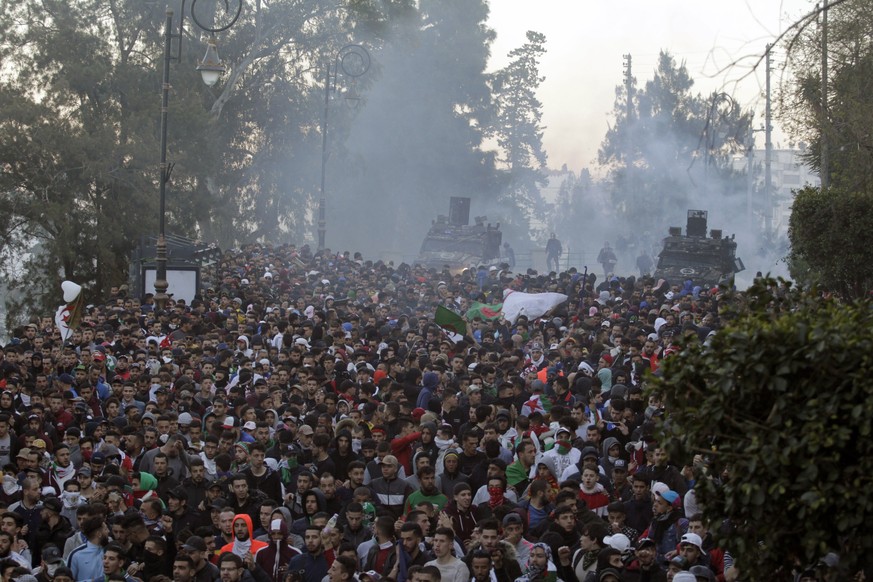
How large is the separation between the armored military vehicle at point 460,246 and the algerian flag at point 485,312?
16507 mm

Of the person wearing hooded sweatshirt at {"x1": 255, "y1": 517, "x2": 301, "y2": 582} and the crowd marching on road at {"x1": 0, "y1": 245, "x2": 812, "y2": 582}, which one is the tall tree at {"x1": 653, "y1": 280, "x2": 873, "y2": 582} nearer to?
the crowd marching on road at {"x1": 0, "y1": 245, "x2": 812, "y2": 582}

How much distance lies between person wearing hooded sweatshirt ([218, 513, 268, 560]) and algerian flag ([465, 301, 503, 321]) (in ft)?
49.9

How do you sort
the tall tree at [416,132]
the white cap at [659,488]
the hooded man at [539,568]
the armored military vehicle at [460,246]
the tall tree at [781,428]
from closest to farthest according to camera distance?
the tall tree at [781,428] → the hooded man at [539,568] → the white cap at [659,488] → the armored military vehicle at [460,246] → the tall tree at [416,132]

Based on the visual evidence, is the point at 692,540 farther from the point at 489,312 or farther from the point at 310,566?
the point at 489,312

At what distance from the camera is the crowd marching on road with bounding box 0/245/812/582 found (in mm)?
9000

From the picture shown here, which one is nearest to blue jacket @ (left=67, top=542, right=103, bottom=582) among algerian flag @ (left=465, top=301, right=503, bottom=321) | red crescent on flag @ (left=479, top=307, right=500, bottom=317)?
algerian flag @ (left=465, top=301, right=503, bottom=321)

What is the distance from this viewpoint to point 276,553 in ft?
31.0

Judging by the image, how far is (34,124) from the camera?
105 feet

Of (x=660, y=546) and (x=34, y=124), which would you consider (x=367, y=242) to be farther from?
(x=660, y=546)

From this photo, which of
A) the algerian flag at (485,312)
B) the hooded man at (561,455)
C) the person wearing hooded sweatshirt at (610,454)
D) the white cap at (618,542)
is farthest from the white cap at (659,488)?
the algerian flag at (485,312)

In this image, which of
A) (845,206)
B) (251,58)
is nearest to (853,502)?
(845,206)

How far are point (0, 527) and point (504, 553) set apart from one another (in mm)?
3787

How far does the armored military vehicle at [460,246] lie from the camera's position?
141 ft

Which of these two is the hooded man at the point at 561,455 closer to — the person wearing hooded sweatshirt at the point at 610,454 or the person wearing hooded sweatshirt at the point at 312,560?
the person wearing hooded sweatshirt at the point at 610,454
